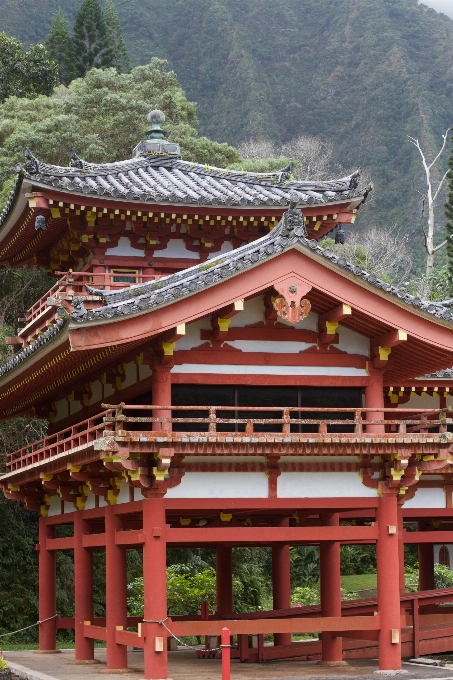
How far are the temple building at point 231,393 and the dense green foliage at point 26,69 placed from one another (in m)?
40.5

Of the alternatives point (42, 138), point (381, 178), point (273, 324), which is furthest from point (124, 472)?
point (381, 178)

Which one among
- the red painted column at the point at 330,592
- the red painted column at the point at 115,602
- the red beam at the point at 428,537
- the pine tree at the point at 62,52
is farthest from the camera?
the pine tree at the point at 62,52

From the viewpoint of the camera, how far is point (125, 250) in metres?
22.4

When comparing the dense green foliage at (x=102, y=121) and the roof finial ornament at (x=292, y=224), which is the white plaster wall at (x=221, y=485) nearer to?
the roof finial ornament at (x=292, y=224)

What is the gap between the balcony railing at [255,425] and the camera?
16.6 meters

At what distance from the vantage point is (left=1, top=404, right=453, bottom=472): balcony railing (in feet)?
54.3

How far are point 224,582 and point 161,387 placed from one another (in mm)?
8726

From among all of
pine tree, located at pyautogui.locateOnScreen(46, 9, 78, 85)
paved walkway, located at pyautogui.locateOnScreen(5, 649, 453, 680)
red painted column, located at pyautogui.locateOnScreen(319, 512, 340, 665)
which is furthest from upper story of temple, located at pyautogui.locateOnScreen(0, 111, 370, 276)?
pine tree, located at pyautogui.locateOnScreen(46, 9, 78, 85)

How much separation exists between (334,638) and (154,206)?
30.0 ft

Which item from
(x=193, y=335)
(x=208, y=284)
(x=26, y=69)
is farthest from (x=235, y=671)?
(x=26, y=69)

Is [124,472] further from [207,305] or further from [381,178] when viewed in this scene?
[381,178]

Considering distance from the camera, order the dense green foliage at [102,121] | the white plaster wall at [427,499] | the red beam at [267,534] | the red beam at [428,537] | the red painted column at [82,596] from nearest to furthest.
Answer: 1. the red beam at [267,534]
2. the red painted column at [82,596]
3. the red beam at [428,537]
4. the white plaster wall at [427,499]
5. the dense green foliage at [102,121]

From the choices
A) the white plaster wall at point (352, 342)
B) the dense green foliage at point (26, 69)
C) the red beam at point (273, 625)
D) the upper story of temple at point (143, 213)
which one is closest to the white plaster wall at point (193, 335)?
the white plaster wall at point (352, 342)

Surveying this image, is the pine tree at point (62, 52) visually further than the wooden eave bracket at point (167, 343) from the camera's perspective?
Yes
